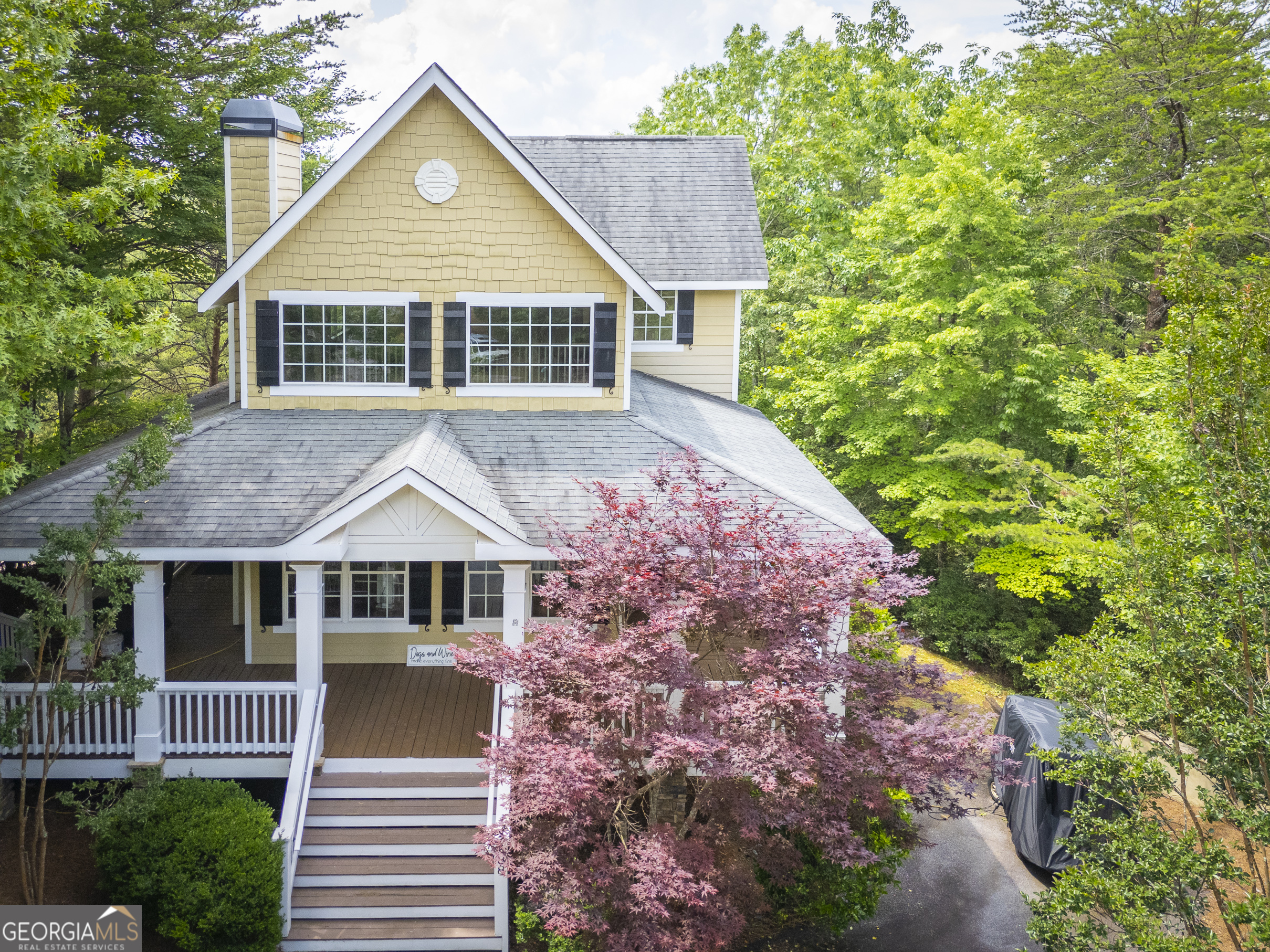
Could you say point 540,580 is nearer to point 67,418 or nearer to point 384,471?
point 384,471

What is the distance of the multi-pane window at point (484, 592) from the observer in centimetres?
1336

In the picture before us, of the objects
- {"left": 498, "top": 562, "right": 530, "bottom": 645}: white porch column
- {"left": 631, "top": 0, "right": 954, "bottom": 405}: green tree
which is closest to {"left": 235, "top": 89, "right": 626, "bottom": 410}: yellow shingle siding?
{"left": 498, "top": 562, "right": 530, "bottom": 645}: white porch column

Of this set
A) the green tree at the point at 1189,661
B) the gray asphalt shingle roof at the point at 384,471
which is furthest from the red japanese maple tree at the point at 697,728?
the gray asphalt shingle roof at the point at 384,471

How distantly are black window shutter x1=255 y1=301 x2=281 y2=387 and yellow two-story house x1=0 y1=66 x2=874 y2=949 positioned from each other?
1.0 inches

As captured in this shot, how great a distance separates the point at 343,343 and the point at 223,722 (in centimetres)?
552

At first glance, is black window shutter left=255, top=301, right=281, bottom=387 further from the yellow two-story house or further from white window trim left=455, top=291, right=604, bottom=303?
white window trim left=455, top=291, right=604, bottom=303

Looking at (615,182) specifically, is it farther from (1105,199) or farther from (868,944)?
(868,944)

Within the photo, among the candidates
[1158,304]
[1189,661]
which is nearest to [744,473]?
[1189,661]

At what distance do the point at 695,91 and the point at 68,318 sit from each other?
104 ft

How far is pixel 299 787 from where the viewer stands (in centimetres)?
964

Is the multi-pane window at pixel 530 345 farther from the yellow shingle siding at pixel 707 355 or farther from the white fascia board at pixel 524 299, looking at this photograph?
the yellow shingle siding at pixel 707 355

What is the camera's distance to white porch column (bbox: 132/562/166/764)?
993cm

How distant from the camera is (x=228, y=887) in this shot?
8.39 metres

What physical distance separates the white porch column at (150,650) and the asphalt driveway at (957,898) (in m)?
8.38
